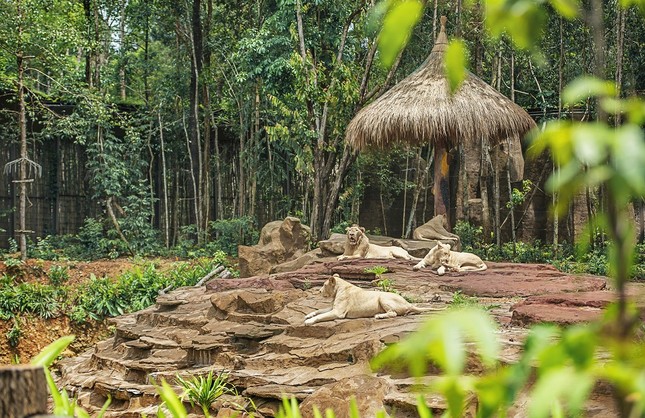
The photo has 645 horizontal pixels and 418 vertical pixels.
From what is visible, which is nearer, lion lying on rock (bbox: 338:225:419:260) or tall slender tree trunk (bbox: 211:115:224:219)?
lion lying on rock (bbox: 338:225:419:260)

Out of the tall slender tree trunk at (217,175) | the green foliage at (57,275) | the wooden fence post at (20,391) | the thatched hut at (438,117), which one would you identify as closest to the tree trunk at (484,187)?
the thatched hut at (438,117)

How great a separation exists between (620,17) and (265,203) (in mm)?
8276

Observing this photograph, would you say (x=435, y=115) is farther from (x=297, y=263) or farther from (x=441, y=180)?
(x=297, y=263)

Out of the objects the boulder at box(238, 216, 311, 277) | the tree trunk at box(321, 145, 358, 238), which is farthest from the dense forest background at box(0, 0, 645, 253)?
the boulder at box(238, 216, 311, 277)

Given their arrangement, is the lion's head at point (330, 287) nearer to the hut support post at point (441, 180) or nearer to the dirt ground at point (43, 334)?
the dirt ground at point (43, 334)

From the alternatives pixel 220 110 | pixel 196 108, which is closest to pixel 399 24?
pixel 196 108

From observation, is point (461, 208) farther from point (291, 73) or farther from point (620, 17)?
point (620, 17)

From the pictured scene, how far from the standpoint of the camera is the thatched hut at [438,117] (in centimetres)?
1205

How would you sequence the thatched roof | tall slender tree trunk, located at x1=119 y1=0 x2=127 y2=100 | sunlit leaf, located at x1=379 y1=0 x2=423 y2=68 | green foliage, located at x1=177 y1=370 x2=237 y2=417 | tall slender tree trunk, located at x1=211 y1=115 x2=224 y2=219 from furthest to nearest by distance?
tall slender tree trunk, located at x1=119 y1=0 x2=127 y2=100 → tall slender tree trunk, located at x1=211 y1=115 x2=224 y2=219 → the thatched roof → green foliage, located at x1=177 y1=370 x2=237 y2=417 → sunlit leaf, located at x1=379 y1=0 x2=423 y2=68

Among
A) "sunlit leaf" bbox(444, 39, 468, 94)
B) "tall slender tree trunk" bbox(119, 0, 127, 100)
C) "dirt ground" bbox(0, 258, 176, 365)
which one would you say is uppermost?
"tall slender tree trunk" bbox(119, 0, 127, 100)

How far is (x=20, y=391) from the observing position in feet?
5.45

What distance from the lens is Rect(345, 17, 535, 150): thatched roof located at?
1205 centimetres

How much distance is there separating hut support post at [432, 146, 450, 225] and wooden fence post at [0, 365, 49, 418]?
11239mm

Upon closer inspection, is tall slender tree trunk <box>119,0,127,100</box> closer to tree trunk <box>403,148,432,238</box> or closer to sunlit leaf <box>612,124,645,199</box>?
tree trunk <box>403,148,432,238</box>
